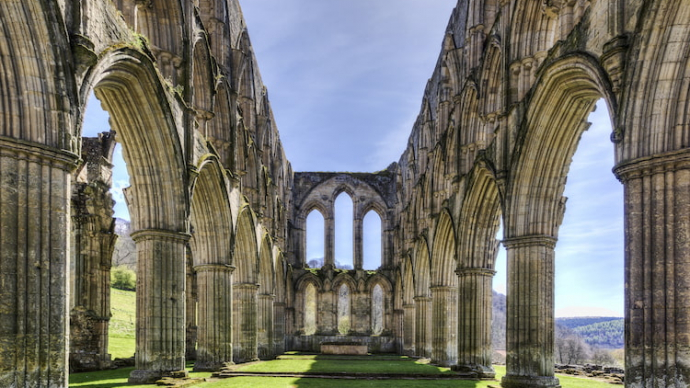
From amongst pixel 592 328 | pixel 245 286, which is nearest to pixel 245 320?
pixel 245 286

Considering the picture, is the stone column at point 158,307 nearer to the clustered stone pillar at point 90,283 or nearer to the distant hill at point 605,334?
the clustered stone pillar at point 90,283

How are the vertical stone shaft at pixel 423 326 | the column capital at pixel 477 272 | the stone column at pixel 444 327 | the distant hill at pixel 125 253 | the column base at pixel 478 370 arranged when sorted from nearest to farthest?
the column base at pixel 478 370 < the column capital at pixel 477 272 < the stone column at pixel 444 327 < the vertical stone shaft at pixel 423 326 < the distant hill at pixel 125 253

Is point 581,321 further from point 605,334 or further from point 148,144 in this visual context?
point 148,144

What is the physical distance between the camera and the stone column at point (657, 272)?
7.34 m

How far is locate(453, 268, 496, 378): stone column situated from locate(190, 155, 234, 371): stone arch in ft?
24.5

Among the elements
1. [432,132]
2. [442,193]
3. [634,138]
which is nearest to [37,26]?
[634,138]

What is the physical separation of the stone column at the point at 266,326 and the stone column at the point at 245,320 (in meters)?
3.97

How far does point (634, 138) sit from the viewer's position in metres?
Answer: 8.01

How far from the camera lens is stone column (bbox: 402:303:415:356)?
103 ft

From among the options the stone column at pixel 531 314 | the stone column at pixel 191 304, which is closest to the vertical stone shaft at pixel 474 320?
the stone column at pixel 531 314

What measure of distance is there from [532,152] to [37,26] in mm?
10272

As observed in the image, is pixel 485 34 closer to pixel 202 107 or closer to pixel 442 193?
pixel 442 193

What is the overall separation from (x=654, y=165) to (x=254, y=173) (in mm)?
17654

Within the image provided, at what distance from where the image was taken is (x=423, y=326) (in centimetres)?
2784
